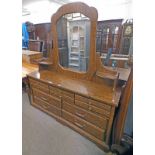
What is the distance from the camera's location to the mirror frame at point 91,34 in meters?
1.65

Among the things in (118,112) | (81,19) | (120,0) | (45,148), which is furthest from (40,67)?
(120,0)

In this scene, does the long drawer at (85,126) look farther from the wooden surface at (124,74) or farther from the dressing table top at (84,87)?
the wooden surface at (124,74)

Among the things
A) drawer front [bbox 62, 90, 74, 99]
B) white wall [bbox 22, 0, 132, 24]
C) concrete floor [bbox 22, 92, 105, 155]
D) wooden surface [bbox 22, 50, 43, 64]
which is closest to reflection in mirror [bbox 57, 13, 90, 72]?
drawer front [bbox 62, 90, 74, 99]

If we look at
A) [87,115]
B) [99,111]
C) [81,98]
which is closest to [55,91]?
[81,98]

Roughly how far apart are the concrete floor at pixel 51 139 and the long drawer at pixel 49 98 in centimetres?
28

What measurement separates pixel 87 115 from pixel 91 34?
989mm

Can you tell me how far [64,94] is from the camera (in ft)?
5.97

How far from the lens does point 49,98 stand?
6.83 feet

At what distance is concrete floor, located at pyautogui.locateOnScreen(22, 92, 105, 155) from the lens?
5.34 ft

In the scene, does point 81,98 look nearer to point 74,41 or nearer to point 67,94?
point 67,94

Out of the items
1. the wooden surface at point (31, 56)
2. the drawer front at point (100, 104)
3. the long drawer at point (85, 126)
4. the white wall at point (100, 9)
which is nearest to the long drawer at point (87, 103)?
the drawer front at point (100, 104)
